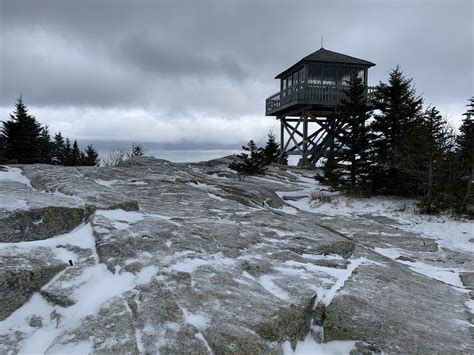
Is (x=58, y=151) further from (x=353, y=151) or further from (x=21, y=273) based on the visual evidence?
(x=21, y=273)

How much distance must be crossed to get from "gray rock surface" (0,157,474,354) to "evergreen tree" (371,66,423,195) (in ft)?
21.5

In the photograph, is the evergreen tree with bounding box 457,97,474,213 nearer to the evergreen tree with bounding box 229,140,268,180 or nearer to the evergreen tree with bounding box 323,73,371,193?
the evergreen tree with bounding box 323,73,371,193

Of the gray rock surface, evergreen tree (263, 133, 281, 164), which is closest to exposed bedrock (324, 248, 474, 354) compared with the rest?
the gray rock surface

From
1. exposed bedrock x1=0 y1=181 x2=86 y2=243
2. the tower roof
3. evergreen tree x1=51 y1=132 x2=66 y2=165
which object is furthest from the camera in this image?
evergreen tree x1=51 y1=132 x2=66 y2=165

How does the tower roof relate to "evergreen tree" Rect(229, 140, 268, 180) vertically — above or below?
above

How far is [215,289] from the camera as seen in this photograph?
3.84 metres

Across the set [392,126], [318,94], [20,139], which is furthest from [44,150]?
[392,126]

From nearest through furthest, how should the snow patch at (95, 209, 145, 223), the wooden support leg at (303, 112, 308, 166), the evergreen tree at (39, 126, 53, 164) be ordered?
the snow patch at (95, 209, 145, 223)
the wooden support leg at (303, 112, 308, 166)
the evergreen tree at (39, 126, 53, 164)

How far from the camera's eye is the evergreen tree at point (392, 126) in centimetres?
1309

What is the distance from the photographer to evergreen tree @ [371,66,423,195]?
43.0 ft

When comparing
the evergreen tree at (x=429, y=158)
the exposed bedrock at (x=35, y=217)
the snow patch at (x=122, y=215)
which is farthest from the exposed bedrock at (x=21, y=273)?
the evergreen tree at (x=429, y=158)

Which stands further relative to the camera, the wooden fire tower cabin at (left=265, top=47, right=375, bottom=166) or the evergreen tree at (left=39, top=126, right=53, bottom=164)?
the evergreen tree at (left=39, top=126, right=53, bottom=164)

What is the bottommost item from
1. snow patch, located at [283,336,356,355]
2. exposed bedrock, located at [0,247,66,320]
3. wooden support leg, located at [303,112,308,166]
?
snow patch, located at [283,336,356,355]

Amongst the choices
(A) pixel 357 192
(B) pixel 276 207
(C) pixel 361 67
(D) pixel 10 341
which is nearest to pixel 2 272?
(D) pixel 10 341
